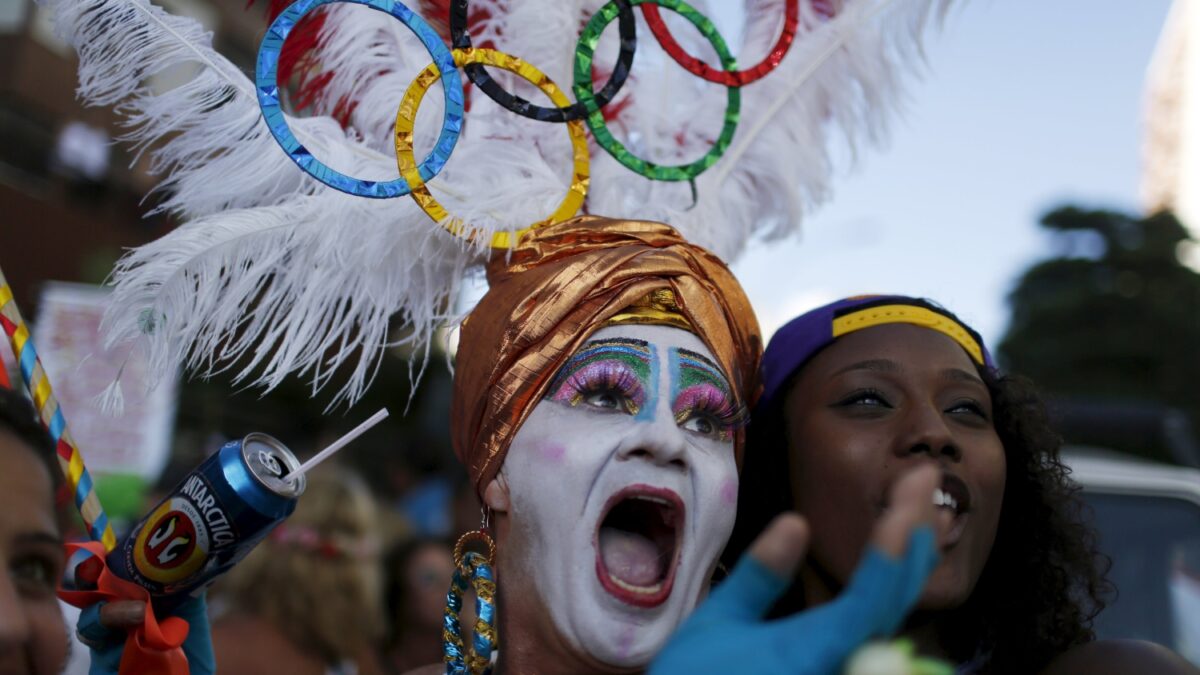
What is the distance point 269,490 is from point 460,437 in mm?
502

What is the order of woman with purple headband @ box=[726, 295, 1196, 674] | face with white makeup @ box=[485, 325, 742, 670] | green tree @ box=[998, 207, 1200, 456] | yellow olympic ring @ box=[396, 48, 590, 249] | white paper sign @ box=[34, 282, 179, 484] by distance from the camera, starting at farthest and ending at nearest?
green tree @ box=[998, 207, 1200, 456], white paper sign @ box=[34, 282, 179, 484], yellow olympic ring @ box=[396, 48, 590, 249], woman with purple headband @ box=[726, 295, 1196, 674], face with white makeup @ box=[485, 325, 742, 670]

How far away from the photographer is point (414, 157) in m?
2.52

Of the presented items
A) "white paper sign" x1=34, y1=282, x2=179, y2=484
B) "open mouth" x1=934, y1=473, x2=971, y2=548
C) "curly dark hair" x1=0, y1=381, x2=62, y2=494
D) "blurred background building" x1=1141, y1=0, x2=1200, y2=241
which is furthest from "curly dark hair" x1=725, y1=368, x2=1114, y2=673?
"blurred background building" x1=1141, y1=0, x2=1200, y2=241

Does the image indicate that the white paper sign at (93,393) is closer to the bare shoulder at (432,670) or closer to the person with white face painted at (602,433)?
the bare shoulder at (432,670)

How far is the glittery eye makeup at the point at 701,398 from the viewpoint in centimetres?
221

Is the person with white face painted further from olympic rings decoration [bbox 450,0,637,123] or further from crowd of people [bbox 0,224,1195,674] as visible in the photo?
olympic rings decoration [bbox 450,0,637,123]

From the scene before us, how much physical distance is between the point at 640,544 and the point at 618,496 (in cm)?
14

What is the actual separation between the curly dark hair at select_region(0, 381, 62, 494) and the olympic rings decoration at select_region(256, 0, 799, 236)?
0.80 m

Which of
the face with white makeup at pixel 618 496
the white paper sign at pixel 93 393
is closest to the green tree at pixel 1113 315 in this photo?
the white paper sign at pixel 93 393

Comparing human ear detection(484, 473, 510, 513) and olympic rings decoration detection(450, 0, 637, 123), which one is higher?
olympic rings decoration detection(450, 0, 637, 123)

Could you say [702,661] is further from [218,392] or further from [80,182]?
[80,182]

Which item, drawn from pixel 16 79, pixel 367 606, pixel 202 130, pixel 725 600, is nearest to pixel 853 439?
pixel 725 600

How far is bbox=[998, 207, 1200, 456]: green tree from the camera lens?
13875 mm

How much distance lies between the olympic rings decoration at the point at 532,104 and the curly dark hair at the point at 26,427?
3.73 ft
